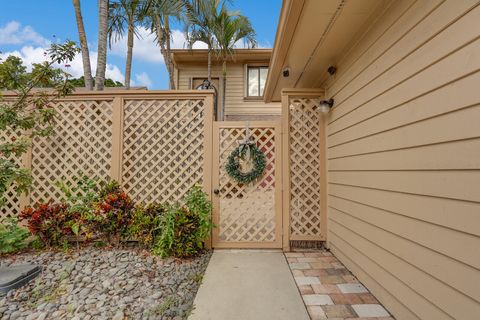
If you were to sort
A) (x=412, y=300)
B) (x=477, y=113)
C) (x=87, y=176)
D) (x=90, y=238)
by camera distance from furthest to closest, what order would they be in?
1. (x=87, y=176)
2. (x=90, y=238)
3. (x=412, y=300)
4. (x=477, y=113)

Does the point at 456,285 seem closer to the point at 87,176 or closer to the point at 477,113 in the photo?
the point at 477,113

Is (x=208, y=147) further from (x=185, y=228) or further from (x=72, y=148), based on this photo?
(x=72, y=148)

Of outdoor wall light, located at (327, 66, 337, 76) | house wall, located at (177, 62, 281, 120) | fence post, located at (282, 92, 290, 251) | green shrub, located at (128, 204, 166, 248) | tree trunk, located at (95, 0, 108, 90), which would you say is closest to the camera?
green shrub, located at (128, 204, 166, 248)

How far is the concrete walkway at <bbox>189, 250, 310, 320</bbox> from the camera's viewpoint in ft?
6.35

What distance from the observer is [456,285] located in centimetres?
132

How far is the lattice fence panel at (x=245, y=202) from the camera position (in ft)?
11.1

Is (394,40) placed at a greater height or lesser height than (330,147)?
greater

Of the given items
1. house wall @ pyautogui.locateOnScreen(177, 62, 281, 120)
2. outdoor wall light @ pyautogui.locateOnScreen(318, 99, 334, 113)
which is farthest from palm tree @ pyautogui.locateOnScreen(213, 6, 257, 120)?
outdoor wall light @ pyautogui.locateOnScreen(318, 99, 334, 113)

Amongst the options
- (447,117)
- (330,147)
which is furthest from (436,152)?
(330,147)

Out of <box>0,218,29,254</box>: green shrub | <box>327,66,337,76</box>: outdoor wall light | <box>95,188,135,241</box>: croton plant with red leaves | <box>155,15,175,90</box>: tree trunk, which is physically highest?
<box>155,15,175,90</box>: tree trunk

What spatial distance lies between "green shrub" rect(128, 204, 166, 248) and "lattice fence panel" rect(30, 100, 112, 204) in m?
0.85

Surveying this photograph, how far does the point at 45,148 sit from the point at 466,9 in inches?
177

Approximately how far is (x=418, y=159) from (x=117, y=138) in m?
3.40

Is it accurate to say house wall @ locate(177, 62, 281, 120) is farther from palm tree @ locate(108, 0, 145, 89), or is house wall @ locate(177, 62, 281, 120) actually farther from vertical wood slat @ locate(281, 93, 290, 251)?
vertical wood slat @ locate(281, 93, 290, 251)
